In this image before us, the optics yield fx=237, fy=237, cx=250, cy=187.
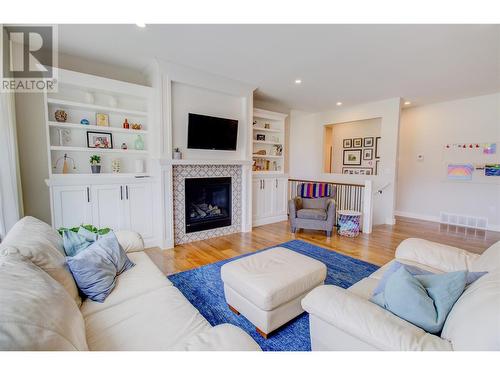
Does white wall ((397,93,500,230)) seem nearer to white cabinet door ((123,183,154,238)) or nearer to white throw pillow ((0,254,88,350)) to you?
white cabinet door ((123,183,154,238))

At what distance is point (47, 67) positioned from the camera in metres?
2.91

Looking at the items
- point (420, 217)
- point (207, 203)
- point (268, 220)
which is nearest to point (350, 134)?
point (420, 217)

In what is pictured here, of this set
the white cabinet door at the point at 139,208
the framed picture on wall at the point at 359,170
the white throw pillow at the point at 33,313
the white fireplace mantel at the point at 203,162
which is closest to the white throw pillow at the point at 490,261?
the white throw pillow at the point at 33,313

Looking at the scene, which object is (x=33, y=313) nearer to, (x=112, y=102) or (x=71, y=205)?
(x=71, y=205)

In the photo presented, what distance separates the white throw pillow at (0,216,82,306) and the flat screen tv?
2.41 m

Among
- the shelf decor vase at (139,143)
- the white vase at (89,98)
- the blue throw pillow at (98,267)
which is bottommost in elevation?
the blue throw pillow at (98,267)

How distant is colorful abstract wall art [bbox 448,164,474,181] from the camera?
4.99m

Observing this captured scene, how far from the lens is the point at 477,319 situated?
0.86m

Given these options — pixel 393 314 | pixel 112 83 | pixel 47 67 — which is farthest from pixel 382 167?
pixel 47 67

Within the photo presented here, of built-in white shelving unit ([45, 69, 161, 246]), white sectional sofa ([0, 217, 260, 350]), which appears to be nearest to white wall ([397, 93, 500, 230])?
built-in white shelving unit ([45, 69, 161, 246])

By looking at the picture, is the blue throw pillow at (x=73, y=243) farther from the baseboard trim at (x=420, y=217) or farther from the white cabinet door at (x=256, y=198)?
the baseboard trim at (x=420, y=217)

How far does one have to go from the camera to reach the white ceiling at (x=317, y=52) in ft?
8.14

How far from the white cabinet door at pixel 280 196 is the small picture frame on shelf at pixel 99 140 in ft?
10.4
